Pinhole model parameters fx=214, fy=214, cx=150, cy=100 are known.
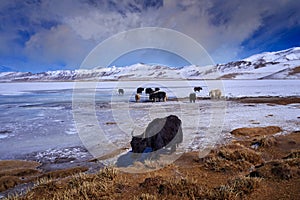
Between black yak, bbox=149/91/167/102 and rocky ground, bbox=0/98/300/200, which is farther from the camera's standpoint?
black yak, bbox=149/91/167/102

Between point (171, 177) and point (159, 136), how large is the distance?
145 centimetres

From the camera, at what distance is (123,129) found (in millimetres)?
10039

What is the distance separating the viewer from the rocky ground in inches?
153

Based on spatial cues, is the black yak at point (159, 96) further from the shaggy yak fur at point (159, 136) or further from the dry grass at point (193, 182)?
the dry grass at point (193, 182)

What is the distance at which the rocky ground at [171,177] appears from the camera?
3.88 meters

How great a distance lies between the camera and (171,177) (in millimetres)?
4535

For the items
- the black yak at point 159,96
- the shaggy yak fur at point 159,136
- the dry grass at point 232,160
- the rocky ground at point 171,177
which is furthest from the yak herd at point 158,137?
the black yak at point 159,96

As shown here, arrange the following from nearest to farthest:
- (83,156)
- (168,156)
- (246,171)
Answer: (246,171) → (168,156) → (83,156)

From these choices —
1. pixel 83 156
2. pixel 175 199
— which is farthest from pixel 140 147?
pixel 83 156

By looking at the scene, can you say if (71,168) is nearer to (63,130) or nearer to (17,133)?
(63,130)

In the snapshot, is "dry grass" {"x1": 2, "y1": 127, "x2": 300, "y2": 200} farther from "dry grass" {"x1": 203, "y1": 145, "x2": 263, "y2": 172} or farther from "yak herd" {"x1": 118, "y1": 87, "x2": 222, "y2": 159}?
"yak herd" {"x1": 118, "y1": 87, "x2": 222, "y2": 159}

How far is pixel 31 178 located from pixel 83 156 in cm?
176

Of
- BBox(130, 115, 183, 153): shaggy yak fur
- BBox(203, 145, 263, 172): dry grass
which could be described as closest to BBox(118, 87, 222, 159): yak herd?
BBox(130, 115, 183, 153): shaggy yak fur

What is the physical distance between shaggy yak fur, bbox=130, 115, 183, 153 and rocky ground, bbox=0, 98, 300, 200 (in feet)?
1.45
